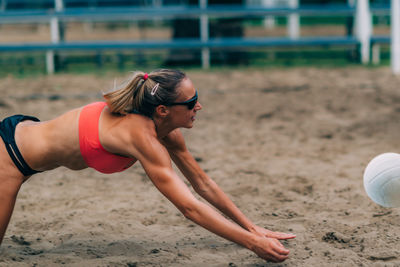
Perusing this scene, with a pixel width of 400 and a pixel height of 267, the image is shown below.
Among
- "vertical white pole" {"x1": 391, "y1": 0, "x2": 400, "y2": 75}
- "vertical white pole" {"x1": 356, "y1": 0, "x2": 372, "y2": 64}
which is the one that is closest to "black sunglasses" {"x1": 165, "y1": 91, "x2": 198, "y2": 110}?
"vertical white pole" {"x1": 391, "y1": 0, "x2": 400, "y2": 75}

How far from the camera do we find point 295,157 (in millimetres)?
4832

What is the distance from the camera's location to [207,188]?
287 cm

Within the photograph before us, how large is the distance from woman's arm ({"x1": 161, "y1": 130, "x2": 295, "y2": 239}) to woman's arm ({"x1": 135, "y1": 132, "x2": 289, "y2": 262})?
49 cm

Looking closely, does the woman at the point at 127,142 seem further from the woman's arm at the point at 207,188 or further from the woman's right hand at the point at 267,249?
the woman's arm at the point at 207,188

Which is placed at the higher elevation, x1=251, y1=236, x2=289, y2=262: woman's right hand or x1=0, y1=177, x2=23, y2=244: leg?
x1=0, y1=177, x2=23, y2=244: leg

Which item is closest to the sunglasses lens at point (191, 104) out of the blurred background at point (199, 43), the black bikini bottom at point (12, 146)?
the black bikini bottom at point (12, 146)

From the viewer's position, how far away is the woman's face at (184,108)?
2377mm

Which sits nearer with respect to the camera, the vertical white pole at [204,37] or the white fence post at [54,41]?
the white fence post at [54,41]

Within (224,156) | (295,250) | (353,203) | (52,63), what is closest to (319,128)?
(224,156)

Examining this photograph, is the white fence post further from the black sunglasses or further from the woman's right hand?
the woman's right hand

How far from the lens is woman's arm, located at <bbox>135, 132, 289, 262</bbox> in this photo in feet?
7.32

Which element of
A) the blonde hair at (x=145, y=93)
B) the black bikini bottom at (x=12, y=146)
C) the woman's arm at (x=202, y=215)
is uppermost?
the blonde hair at (x=145, y=93)

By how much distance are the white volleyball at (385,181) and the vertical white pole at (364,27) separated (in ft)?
24.2

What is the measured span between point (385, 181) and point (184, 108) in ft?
4.41
